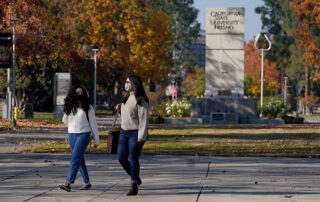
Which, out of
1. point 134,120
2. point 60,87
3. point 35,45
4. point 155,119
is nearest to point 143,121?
point 134,120

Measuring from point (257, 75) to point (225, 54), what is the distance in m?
63.5

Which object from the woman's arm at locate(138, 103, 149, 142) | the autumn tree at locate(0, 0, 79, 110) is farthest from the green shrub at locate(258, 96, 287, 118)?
the woman's arm at locate(138, 103, 149, 142)

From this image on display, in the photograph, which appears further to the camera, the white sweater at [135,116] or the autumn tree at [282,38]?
the autumn tree at [282,38]

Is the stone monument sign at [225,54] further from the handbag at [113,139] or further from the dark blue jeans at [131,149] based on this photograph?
the dark blue jeans at [131,149]

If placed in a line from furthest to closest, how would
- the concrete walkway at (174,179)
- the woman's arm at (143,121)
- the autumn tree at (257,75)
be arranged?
the autumn tree at (257,75) < the woman's arm at (143,121) < the concrete walkway at (174,179)

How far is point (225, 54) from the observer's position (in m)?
42.8

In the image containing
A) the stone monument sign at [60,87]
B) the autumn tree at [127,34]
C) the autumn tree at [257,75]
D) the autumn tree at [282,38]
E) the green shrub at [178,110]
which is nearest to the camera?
the green shrub at [178,110]

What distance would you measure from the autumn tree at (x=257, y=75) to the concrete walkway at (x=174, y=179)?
67.8m

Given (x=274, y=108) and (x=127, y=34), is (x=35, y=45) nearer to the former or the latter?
(x=274, y=108)

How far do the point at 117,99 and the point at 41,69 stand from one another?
41.0 ft

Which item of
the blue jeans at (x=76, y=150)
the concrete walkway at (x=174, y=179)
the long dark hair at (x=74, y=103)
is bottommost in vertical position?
the concrete walkway at (x=174, y=179)

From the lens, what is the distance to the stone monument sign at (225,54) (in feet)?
139

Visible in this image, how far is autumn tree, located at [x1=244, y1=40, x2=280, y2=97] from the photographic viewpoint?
87225 mm

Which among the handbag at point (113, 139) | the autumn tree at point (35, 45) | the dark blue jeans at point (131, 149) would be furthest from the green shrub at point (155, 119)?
the dark blue jeans at point (131, 149)
